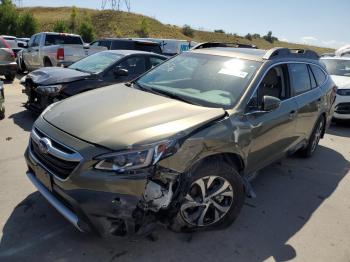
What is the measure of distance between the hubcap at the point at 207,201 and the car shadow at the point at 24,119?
434cm

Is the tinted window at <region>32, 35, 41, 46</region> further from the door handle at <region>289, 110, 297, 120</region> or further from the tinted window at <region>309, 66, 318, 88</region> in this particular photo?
the door handle at <region>289, 110, 297, 120</region>

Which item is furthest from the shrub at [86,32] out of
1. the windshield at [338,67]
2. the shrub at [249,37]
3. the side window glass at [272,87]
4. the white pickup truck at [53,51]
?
the shrub at [249,37]

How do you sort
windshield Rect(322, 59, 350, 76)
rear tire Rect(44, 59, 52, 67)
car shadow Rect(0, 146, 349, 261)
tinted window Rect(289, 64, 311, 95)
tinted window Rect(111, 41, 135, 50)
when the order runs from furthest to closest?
tinted window Rect(111, 41, 135, 50) → rear tire Rect(44, 59, 52, 67) → windshield Rect(322, 59, 350, 76) → tinted window Rect(289, 64, 311, 95) → car shadow Rect(0, 146, 349, 261)

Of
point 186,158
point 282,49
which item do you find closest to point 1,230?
point 186,158

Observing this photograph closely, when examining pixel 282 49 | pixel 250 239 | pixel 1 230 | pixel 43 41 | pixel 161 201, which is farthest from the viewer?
pixel 43 41

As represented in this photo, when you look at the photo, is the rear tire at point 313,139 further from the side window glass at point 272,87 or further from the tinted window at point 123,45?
the tinted window at point 123,45

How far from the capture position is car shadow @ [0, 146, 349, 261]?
10.2 feet

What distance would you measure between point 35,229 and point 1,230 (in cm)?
30

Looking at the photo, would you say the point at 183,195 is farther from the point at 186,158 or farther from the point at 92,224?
the point at 92,224

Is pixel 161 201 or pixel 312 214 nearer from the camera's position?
pixel 161 201

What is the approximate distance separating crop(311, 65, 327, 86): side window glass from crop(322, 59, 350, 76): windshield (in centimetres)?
478

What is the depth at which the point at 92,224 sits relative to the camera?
2822mm

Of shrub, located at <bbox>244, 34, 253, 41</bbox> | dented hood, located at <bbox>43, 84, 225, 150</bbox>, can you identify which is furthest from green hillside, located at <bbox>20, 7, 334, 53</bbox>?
dented hood, located at <bbox>43, 84, 225, 150</bbox>

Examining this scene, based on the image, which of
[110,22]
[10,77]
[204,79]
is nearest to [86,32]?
[110,22]
